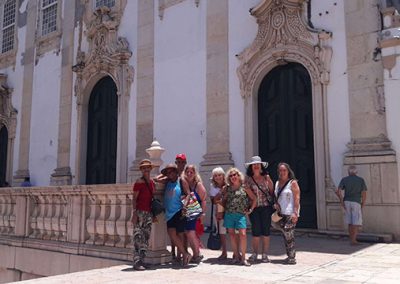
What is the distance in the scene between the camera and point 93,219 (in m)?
8.32

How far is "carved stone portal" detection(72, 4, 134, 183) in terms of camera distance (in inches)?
603

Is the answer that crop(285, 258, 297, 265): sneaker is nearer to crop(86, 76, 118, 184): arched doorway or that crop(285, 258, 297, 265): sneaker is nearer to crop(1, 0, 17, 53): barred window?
crop(86, 76, 118, 184): arched doorway

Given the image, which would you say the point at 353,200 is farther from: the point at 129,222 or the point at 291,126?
the point at 129,222

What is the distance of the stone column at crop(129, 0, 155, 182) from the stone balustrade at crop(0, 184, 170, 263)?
190 inches

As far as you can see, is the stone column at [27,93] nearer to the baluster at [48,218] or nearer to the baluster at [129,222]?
the baluster at [48,218]

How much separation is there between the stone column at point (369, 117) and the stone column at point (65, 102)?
10.7m

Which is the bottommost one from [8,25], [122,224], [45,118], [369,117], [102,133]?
[122,224]

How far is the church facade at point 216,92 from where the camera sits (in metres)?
10.3

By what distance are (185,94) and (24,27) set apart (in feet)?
35.3

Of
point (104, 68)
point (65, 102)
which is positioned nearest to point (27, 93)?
point (65, 102)

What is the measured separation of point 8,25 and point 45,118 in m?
6.20

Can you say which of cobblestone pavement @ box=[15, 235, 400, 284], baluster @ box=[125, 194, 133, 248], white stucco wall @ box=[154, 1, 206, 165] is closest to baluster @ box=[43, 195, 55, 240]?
baluster @ box=[125, 194, 133, 248]

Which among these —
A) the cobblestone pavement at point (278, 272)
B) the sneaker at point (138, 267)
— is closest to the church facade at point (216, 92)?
the cobblestone pavement at point (278, 272)

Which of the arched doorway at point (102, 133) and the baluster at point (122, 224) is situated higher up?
the arched doorway at point (102, 133)
